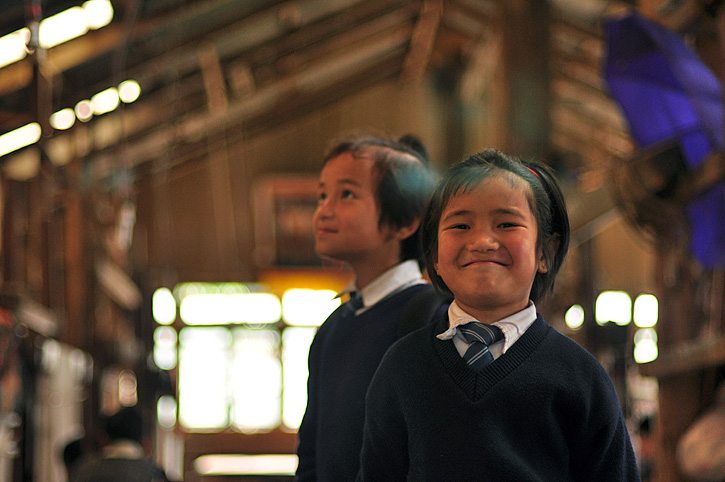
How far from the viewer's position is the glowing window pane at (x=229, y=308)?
16656 millimetres

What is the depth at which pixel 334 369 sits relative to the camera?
7.45ft

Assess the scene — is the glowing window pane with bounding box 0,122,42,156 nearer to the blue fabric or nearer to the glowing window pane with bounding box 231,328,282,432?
the blue fabric

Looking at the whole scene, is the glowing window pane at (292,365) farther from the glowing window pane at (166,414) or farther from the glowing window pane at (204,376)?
the glowing window pane at (166,414)

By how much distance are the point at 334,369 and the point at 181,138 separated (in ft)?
36.5

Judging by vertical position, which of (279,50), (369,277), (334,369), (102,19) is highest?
(279,50)

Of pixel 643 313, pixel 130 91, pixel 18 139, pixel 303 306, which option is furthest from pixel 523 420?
pixel 643 313

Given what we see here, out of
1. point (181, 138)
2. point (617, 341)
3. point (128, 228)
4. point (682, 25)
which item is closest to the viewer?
point (682, 25)

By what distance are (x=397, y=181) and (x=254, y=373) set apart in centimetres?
1461

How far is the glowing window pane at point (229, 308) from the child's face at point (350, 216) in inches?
563

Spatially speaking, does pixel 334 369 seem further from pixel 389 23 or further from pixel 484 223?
pixel 389 23

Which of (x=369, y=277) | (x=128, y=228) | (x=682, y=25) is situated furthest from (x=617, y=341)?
(x=369, y=277)

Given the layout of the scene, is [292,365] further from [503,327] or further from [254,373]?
[503,327]

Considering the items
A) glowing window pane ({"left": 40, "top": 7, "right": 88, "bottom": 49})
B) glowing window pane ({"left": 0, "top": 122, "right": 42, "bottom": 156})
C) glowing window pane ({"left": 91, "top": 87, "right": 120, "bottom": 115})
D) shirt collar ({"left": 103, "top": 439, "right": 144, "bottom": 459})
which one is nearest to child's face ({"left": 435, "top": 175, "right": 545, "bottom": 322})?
shirt collar ({"left": 103, "top": 439, "right": 144, "bottom": 459})

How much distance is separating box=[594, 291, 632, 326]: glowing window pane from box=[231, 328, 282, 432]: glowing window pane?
4017 mm
